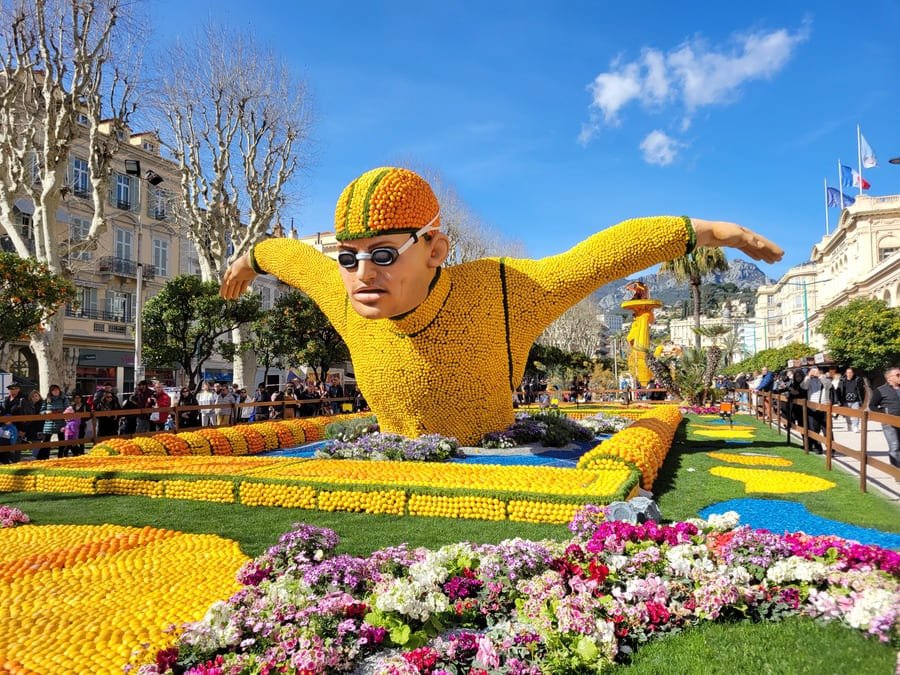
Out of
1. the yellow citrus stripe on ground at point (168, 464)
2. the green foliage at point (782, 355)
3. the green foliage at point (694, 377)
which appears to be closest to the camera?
the yellow citrus stripe on ground at point (168, 464)

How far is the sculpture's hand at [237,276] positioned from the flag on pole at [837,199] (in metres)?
60.5

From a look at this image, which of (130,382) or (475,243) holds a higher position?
(475,243)

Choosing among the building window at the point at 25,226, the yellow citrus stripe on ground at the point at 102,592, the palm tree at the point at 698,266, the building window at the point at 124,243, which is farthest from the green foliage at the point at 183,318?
the palm tree at the point at 698,266

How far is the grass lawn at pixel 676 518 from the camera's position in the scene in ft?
9.69

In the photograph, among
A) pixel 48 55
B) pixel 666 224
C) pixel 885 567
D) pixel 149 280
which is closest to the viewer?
pixel 885 567

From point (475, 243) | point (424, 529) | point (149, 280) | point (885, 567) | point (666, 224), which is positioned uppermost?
point (475, 243)

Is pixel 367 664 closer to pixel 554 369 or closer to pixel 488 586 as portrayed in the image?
pixel 488 586

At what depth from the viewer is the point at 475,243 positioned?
35.4 m

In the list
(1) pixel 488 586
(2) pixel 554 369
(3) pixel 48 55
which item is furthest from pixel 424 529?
(2) pixel 554 369

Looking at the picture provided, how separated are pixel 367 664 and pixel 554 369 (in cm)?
3207

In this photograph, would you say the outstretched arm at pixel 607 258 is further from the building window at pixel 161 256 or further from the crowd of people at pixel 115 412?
the building window at pixel 161 256

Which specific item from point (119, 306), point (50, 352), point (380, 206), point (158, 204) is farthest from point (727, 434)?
point (158, 204)

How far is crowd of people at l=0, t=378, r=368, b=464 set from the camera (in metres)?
12.2

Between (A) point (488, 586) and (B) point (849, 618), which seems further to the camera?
(A) point (488, 586)
